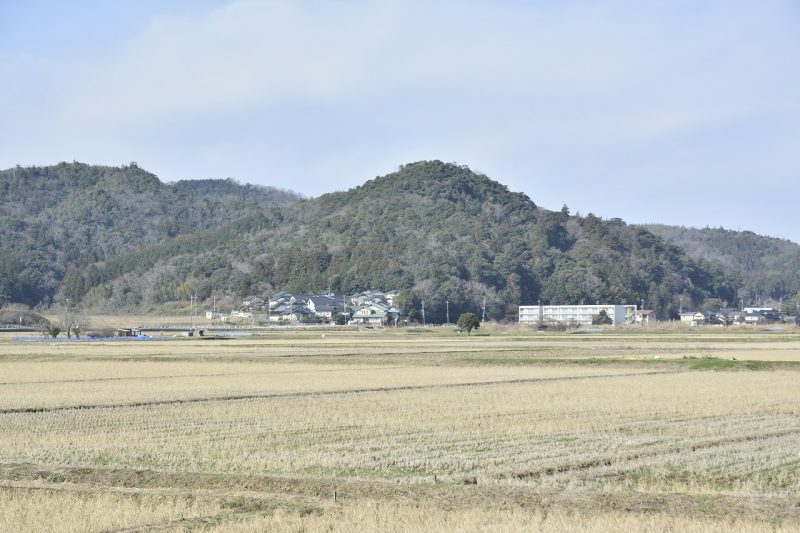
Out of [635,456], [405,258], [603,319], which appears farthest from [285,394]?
[405,258]

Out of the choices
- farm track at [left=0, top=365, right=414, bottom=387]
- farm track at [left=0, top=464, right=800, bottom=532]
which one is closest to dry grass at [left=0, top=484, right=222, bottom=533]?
farm track at [left=0, top=464, right=800, bottom=532]

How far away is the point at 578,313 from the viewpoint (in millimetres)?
146875

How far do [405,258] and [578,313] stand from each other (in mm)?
26422

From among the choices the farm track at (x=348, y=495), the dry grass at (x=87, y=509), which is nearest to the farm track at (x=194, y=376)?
the farm track at (x=348, y=495)

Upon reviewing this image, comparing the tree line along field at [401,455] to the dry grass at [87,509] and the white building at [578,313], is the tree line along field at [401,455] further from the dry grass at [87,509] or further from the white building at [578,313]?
the white building at [578,313]

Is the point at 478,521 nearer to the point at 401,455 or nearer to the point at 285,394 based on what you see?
the point at 401,455

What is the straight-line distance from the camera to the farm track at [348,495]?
12.3 m

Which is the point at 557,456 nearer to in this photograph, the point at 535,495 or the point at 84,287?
the point at 535,495

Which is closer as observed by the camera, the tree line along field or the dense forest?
the tree line along field

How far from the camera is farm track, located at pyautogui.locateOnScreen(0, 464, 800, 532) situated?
12.3m

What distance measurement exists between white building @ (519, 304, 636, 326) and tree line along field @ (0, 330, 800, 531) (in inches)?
4240

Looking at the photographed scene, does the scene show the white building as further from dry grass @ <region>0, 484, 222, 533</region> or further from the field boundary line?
dry grass @ <region>0, 484, 222, 533</region>

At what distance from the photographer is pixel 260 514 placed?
1232 centimetres

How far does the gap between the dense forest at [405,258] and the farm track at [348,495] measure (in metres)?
118
